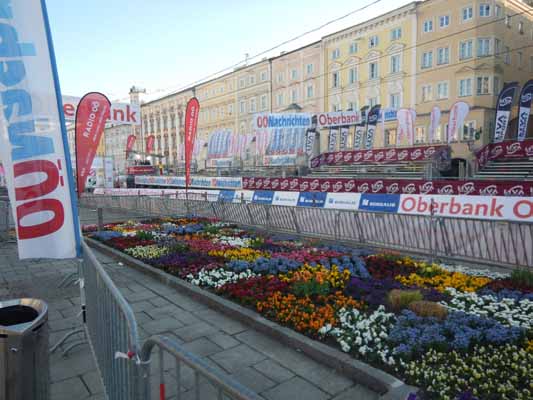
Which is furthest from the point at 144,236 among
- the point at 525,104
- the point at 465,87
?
the point at 465,87

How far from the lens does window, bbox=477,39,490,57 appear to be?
2952 centimetres

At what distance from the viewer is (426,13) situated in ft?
105

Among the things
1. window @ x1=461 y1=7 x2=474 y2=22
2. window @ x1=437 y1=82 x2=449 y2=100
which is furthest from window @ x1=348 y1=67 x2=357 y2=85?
window @ x1=461 y1=7 x2=474 y2=22

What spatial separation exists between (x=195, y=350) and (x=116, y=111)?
14281 mm

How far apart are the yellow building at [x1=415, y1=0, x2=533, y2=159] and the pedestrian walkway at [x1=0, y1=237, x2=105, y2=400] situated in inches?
1088

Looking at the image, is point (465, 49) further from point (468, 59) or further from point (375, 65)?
point (375, 65)

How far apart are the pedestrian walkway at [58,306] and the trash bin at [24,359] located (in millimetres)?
995

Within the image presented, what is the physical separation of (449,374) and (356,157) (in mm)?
26009

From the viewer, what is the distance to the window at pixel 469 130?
2980cm

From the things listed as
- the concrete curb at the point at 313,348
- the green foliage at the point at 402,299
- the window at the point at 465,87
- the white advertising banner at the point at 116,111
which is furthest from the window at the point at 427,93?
the concrete curb at the point at 313,348

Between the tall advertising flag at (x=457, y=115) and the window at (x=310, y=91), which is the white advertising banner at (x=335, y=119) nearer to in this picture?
the tall advertising flag at (x=457, y=115)

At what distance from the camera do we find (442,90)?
31.5 meters

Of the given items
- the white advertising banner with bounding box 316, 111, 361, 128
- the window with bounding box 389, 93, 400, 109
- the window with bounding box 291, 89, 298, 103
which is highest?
the window with bounding box 291, 89, 298, 103

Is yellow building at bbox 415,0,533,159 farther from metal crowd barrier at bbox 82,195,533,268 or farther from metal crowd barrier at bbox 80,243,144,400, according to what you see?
metal crowd barrier at bbox 80,243,144,400
